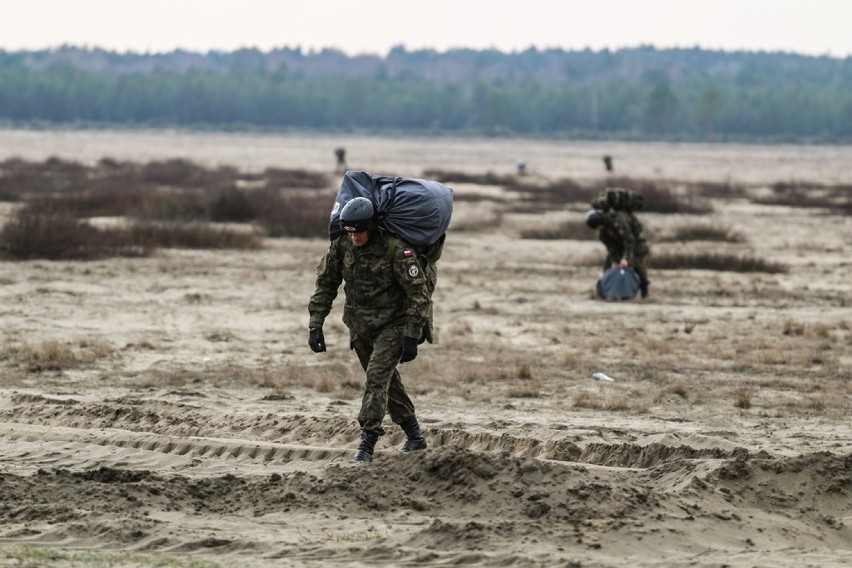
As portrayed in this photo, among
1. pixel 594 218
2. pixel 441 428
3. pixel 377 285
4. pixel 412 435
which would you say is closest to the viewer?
pixel 377 285

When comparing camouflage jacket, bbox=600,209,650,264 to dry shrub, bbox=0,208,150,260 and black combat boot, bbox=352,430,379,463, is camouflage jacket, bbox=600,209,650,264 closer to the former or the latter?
dry shrub, bbox=0,208,150,260

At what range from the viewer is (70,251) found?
68.1 ft

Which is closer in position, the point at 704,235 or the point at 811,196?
the point at 704,235

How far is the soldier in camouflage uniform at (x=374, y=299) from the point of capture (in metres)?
8.24

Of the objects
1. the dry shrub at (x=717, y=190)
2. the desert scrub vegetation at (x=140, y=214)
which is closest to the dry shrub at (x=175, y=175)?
the desert scrub vegetation at (x=140, y=214)

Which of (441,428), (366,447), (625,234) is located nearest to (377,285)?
(366,447)

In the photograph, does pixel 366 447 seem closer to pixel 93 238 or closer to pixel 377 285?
pixel 377 285

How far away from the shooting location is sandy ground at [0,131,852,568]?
6.98 meters

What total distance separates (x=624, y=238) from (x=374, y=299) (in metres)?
9.73

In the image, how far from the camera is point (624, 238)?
1775cm

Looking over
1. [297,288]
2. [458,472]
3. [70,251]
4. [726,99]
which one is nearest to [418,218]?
[458,472]

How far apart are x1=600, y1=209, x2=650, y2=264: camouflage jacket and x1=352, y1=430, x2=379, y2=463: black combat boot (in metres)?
9.52

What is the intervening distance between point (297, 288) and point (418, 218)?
10.7 m

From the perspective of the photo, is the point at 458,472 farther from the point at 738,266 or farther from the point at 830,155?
the point at 830,155
